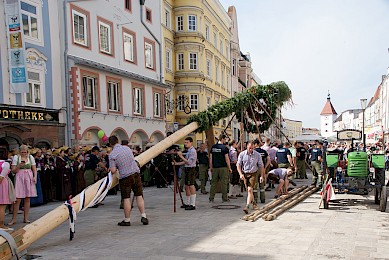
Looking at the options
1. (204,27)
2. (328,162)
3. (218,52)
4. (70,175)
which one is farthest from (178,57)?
(328,162)

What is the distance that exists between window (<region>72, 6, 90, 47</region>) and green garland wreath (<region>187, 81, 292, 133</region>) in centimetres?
870

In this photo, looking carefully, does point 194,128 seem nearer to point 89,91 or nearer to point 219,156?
point 219,156

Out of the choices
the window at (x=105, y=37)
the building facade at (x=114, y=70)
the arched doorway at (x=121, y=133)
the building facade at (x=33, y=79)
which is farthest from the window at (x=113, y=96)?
the building facade at (x=33, y=79)

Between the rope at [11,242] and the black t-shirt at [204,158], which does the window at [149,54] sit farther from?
the rope at [11,242]

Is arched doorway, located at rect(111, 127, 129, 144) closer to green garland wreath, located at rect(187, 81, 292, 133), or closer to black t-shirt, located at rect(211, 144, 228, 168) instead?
green garland wreath, located at rect(187, 81, 292, 133)

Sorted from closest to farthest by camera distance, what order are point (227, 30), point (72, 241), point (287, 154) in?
1. point (72, 241)
2. point (287, 154)
3. point (227, 30)

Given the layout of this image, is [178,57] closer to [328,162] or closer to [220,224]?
[328,162]

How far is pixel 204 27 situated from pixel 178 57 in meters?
4.22

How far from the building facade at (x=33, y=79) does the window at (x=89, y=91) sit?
1.40m

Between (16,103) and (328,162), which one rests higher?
(16,103)

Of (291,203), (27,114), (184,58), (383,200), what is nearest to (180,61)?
(184,58)

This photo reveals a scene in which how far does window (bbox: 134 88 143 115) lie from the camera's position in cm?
2184

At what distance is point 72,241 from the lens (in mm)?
6598

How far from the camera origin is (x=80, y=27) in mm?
17703
